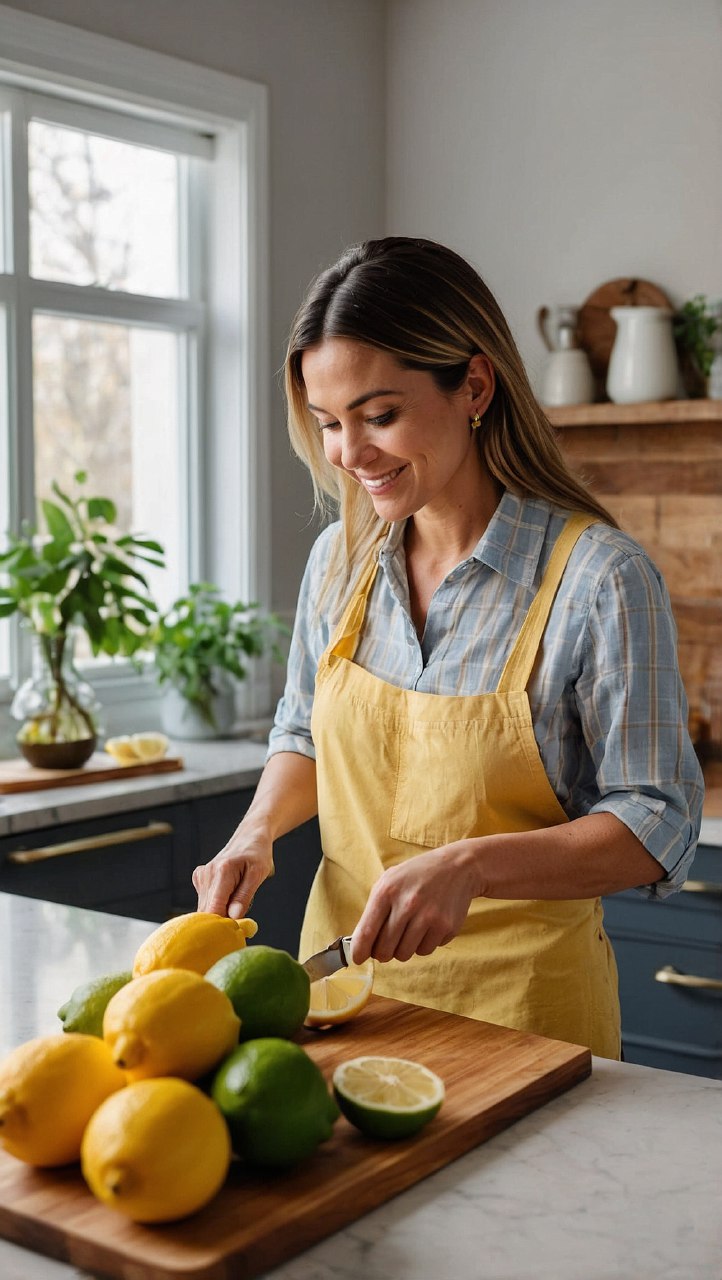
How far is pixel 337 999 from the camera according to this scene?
1.23 meters

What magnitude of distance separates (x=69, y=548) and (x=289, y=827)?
4.18 feet

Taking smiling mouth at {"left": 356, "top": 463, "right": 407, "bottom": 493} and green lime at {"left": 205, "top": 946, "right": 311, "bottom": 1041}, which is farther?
smiling mouth at {"left": 356, "top": 463, "right": 407, "bottom": 493}

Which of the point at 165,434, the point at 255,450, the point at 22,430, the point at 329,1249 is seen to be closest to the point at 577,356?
the point at 255,450

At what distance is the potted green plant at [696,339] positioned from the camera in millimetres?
3041

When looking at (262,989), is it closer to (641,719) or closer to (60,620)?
(641,719)

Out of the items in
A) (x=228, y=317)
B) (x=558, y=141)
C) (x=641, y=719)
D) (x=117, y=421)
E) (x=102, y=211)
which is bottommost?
(x=641, y=719)

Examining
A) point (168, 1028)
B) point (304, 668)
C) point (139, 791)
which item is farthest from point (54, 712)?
point (168, 1028)

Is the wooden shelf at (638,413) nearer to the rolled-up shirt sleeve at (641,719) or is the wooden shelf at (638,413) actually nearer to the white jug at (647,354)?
the white jug at (647,354)

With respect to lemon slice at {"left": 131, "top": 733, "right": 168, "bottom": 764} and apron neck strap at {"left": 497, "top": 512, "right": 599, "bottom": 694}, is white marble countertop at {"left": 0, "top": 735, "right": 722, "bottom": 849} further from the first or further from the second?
apron neck strap at {"left": 497, "top": 512, "right": 599, "bottom": 694}

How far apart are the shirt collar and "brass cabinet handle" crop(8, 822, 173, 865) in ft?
3.72

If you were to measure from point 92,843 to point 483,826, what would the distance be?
116cm

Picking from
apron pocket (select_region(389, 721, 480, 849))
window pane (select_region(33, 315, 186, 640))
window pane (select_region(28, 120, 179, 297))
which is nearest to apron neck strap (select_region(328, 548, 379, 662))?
apron pocket (select_region(389, 721, 480, 849))

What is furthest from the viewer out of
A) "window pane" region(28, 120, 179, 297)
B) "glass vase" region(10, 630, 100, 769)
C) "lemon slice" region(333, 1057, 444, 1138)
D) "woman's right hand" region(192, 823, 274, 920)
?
"window pane" region(28, 120, 179, 297)

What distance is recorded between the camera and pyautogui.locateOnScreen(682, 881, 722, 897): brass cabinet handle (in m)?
2.47
